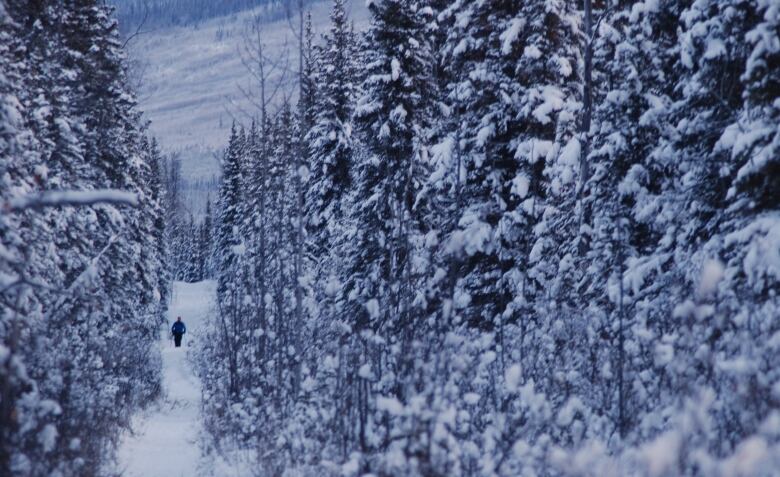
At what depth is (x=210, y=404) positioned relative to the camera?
12.8m

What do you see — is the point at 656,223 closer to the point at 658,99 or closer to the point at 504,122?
the point at 658,99

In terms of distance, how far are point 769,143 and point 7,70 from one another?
1347cm

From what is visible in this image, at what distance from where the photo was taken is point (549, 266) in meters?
13.1

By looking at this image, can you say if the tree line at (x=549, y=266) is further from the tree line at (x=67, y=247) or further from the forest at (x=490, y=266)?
the tree line at (x=67, y=247)

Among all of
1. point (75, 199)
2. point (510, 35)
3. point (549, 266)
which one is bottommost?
point (549, 266)

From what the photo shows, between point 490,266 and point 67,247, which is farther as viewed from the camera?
point 67,247

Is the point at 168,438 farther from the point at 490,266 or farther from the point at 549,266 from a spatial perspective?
the point at 549,266

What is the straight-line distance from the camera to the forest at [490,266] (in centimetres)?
577

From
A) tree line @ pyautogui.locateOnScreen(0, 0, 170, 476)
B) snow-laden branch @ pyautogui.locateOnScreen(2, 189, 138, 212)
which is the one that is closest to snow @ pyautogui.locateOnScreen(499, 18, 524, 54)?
tree line @ pyautogui.locateOnScreen(0, 0, 170, 476)

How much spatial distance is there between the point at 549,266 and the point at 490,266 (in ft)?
4.84

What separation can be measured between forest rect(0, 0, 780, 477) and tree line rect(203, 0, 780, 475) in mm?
52

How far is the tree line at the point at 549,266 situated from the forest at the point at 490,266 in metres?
0.05

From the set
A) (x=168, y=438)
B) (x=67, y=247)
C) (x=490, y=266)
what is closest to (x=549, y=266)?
(x=490, y=266)

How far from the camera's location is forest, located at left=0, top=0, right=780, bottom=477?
5.77 m
